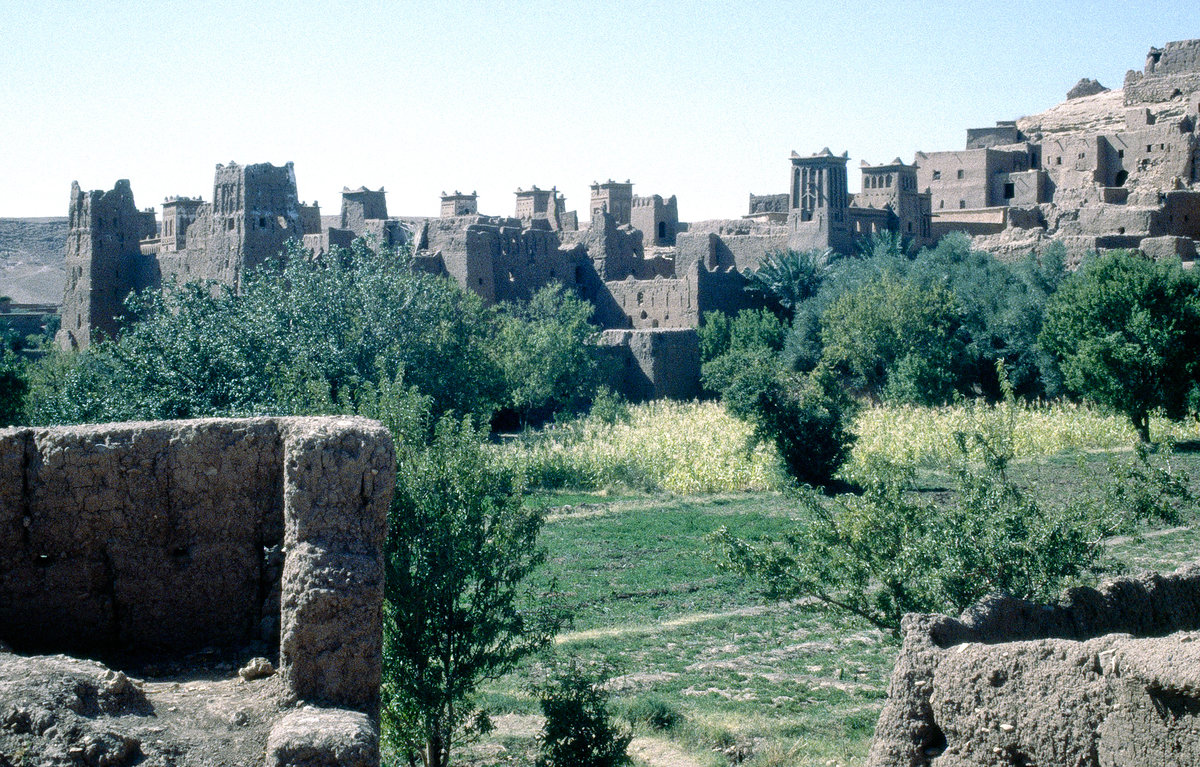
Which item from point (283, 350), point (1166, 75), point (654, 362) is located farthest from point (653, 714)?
point (1166, 75)

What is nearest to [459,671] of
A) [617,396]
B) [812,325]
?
[617,396]

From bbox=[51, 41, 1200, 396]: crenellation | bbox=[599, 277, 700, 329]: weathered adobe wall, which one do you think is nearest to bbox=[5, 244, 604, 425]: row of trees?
bbox=[51, 41, 1200, 396]: crenellation

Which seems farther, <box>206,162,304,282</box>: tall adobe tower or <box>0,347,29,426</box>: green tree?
<box>206,162,304,282</box>: tall adobe tower

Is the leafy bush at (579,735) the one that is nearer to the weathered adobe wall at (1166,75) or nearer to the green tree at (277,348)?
the green tree at (277,348)

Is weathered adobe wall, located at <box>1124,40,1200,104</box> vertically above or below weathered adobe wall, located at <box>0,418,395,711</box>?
above

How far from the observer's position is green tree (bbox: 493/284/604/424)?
3856 centimetres

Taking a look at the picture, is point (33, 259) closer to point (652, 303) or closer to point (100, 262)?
point (100, 262)

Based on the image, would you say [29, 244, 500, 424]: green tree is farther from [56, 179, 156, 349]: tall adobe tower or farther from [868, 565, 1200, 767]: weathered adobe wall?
[56, 179, 156, 349]: tall adobe tower

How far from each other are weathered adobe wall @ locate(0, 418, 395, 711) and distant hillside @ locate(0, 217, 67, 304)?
234ft

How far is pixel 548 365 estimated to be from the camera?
38969mm

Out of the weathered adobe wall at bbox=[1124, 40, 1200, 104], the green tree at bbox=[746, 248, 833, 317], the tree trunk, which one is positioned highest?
the weathered adobe wall at bbox=[1124, 40, 1200, 104]

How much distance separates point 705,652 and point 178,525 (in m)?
8.27

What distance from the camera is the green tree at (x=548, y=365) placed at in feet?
127

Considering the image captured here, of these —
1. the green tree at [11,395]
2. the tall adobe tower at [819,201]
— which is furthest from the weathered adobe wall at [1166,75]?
the green tree at [11,395]
